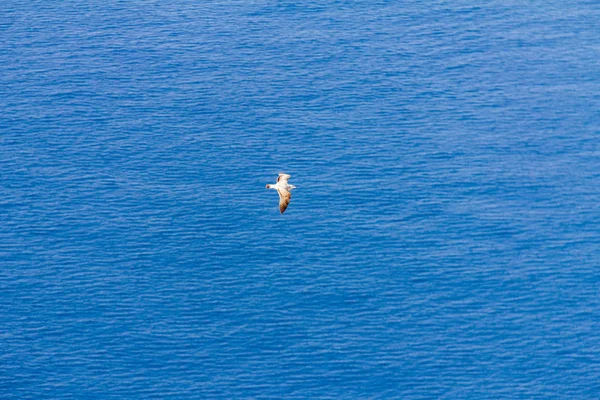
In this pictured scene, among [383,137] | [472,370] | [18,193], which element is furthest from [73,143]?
[472,370]

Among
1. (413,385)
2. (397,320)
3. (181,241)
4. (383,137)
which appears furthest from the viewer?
(383,137)

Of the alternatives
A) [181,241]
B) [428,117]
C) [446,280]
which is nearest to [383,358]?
[446,280]

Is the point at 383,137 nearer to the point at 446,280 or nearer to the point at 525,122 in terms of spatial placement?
the point at 525,122

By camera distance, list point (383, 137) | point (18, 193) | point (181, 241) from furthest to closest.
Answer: point (383, 137) → point (18, 193) → point (181, 241)

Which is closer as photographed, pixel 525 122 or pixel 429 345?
pixel 429 345

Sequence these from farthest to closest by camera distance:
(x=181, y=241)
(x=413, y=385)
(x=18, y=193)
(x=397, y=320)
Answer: (x=18, y=193), (x=181, y=241), (x=397, y=320), (x=413, y=385)

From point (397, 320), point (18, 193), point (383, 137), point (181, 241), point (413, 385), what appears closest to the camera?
point (413, 385)

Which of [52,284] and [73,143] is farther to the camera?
[73,143]

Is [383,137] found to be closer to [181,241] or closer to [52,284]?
[181,241]
